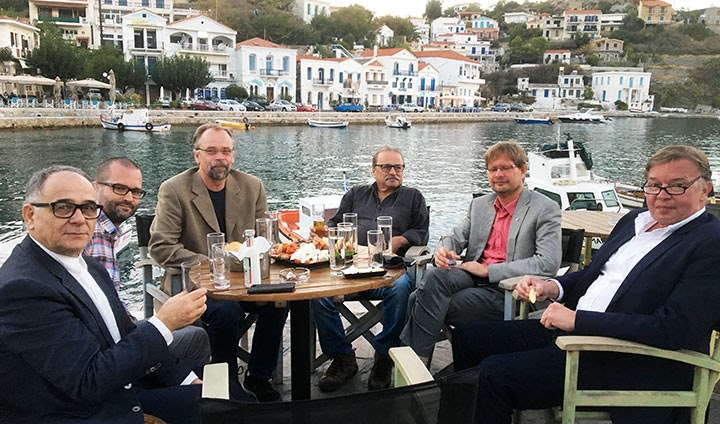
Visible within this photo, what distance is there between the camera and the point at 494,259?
2926 mm

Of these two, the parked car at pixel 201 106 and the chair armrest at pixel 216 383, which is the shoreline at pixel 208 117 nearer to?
the parked car at pixel 201 106

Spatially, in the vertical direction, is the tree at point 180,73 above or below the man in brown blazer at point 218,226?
above

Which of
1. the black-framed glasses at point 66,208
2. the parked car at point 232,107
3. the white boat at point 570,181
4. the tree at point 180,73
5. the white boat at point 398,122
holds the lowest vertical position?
the white boat at point 570,181

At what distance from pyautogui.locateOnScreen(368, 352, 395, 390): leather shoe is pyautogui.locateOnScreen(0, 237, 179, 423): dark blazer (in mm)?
1502

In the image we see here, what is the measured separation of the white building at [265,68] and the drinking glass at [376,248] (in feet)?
170

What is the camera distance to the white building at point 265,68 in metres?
51.2

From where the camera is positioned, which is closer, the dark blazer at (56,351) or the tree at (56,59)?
the dark blazer at (56,351)

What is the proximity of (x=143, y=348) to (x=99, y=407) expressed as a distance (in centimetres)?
20

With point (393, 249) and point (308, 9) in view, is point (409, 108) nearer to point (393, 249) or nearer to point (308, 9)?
point (308, 9)

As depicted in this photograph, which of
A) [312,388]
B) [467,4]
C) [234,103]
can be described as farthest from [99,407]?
[467,4]

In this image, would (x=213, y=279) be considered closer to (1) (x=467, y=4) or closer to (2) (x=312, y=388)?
(2) (x=312, y=388)

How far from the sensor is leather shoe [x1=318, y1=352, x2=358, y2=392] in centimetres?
281

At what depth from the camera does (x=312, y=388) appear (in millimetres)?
2852

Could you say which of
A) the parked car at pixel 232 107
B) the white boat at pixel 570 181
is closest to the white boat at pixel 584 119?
the parked car at pixel 232 107
